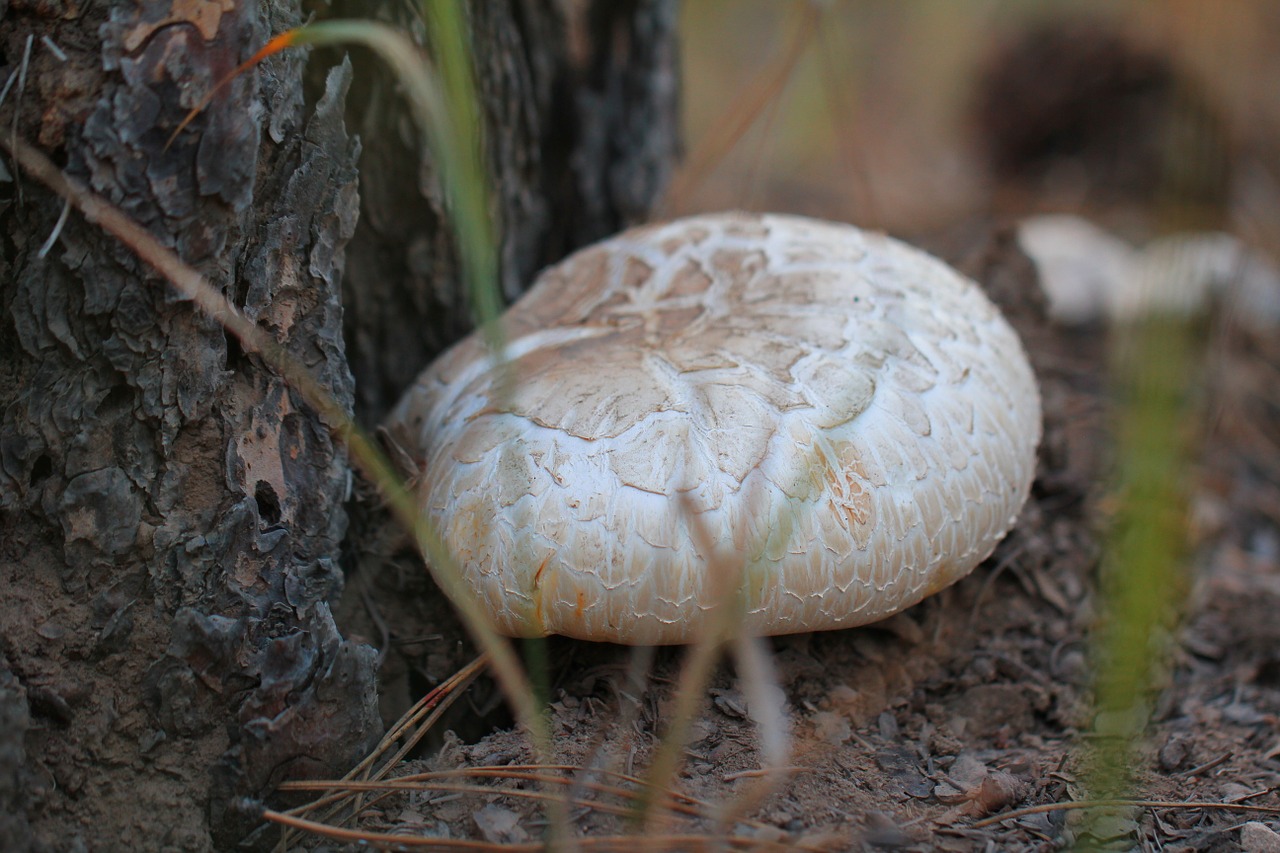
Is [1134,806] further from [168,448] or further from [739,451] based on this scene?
[168,448]

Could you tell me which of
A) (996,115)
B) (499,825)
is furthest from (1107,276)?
(499,825)

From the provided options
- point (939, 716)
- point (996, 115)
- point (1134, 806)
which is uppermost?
point (996, 115)

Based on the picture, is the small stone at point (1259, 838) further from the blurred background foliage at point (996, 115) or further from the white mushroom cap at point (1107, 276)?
the blurred background foliage at point (996, 115)

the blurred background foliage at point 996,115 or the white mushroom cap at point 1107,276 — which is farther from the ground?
the blurred background foliage at point 996,115

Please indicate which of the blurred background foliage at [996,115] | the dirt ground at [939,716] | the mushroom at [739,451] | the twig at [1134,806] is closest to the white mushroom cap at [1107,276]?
the blurred background foliage at [996,115]

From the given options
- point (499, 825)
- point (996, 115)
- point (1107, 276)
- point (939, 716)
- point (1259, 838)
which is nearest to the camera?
point (499, 825)

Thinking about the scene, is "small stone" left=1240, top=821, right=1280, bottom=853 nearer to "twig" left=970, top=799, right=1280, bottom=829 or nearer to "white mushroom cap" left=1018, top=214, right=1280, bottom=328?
"twig" left=970, top=799, right=1280, bottom=829

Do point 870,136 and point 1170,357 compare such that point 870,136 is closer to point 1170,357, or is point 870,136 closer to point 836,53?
point 836,53
